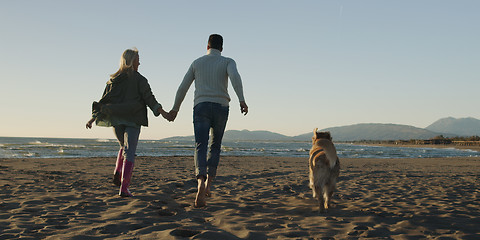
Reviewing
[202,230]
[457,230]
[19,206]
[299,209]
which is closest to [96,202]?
[19,206]

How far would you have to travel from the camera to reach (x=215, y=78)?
4348 millimetres

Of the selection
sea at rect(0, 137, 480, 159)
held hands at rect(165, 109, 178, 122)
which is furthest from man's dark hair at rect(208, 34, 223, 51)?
sea at rect(0, 137, 480, 159)

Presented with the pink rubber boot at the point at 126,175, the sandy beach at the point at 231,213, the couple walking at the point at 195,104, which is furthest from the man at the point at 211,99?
the pink rubber boot at the point at 126,175

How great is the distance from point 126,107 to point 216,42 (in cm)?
160

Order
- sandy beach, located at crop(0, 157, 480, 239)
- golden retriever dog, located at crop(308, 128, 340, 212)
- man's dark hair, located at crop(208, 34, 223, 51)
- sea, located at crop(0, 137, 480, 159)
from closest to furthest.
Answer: sandy beach, located at crop(0, 157, 480, 239)
golden retriever dog, located at crop(308, 128, 340, 212)
man's dark hair, located at crop(208, 34, 223, 51)
sea, located at crop(0, 137, 480, 159)

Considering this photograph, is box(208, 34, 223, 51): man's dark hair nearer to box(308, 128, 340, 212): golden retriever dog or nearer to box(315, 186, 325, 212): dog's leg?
box(308, 128, 340, 212): golden retriever dog

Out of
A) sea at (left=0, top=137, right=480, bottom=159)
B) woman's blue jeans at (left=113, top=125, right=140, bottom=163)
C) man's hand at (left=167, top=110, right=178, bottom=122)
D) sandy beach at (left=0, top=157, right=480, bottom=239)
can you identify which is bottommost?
sea at (left=0, top=137, right=480, bottom=159)

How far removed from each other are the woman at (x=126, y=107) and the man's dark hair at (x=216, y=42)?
1.14m

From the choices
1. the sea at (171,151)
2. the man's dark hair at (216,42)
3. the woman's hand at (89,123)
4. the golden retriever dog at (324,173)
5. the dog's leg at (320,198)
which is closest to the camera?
the dog's leg at (320,198)

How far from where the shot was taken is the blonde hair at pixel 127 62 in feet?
15.4

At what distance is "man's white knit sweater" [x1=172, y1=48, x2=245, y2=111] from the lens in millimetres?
4328

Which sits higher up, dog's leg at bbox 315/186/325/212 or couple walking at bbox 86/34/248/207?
couple walking at bbox 86/34/248/207

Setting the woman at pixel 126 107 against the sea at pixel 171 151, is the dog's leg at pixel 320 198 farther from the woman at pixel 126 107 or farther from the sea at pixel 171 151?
the sea at pixel 171 151

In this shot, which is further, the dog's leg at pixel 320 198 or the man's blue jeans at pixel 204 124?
the man's blue jeans at pixel 204 124
